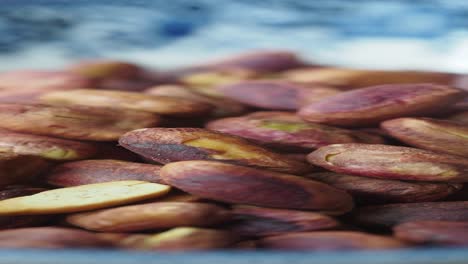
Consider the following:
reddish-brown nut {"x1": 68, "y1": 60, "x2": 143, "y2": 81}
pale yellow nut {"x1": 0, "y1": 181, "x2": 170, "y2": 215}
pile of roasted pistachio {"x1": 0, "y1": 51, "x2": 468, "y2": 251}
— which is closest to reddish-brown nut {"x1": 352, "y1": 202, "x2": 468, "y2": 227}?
pile of roasted pistachio {"x1": 0, "y1": 51, "x2": 468, "y2": 251}

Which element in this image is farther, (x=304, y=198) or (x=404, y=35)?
(x=404, y=35)

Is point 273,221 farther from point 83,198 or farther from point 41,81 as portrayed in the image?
point 41,81

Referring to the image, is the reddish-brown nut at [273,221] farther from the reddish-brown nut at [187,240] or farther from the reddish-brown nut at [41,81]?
the reddish-brown nut at [41,81]

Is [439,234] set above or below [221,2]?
below

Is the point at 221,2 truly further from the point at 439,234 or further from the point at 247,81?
the point at 439,234

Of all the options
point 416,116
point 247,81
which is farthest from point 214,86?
point 416,116

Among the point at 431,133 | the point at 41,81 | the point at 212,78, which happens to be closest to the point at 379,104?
the point at 431,133
